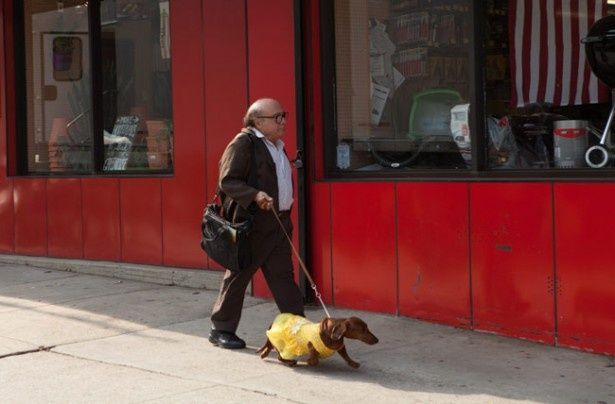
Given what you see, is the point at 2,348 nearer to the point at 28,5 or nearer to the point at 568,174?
the point at 568,174

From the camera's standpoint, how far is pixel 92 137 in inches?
417

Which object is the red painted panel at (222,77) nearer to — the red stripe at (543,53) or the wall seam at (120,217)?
the wall seam at (120,217)

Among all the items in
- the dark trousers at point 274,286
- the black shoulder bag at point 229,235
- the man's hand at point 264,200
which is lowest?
the dark trousers at point 274,286

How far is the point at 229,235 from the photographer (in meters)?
6.11

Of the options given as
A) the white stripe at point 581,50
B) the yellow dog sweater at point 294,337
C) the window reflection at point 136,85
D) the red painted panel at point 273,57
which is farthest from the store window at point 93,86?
the white stripe at point 581,50

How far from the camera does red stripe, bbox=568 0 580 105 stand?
21.2 feet

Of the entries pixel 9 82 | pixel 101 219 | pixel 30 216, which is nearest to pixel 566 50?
pixel 101 219

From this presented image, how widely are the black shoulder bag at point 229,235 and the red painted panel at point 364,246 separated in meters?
1.41

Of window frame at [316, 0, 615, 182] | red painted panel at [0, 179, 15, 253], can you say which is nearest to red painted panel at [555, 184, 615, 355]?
window frame at [316, 0, 615, 182]

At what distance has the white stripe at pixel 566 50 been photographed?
6508mm

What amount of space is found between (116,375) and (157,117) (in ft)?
14.6

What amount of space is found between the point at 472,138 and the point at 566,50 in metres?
0.93

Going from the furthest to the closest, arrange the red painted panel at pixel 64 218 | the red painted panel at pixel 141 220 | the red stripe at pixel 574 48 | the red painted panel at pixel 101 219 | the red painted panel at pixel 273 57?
1. the red painted panel at pixel 64 218
2. the red painted panel at pixel 101 219
3. the red painted panel at pixel 141 220
4. the red painted panel at pixel 273 57
5. the red stripe at pixel 574 48

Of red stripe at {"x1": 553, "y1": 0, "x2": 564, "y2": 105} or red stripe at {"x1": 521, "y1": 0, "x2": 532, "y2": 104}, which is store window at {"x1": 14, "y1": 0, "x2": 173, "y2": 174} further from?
red stripe at {"x1": 553, "y1": 0, "x2": 564, "y2": 105}
